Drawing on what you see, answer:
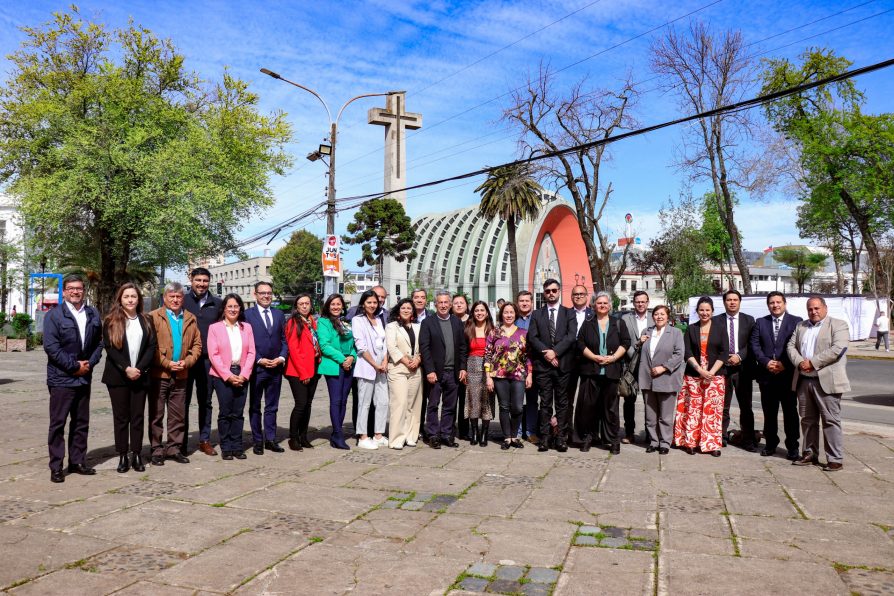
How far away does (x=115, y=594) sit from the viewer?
12.1ft

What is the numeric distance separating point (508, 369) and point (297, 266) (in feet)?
255

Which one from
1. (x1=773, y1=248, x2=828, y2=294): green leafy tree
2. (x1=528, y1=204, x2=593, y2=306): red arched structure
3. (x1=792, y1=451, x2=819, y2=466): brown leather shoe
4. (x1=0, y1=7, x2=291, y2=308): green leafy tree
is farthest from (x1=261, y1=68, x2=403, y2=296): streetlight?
(x1=773, y1=248, x2=828, y2=294): green leafy tree

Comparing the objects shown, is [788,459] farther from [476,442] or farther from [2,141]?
[2,141]

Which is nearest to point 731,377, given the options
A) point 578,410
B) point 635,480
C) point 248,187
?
point 578,410

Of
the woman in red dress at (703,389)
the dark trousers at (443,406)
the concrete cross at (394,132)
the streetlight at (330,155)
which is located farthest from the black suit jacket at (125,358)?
the concrete cross at (394,132)

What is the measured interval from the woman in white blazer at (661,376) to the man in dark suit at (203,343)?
478 cm

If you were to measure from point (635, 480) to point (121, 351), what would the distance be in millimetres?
4897

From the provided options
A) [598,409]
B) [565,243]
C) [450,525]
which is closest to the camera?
[450,525]

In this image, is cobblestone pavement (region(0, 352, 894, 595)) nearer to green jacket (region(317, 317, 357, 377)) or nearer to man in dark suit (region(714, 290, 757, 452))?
man in dark suit (region(714, 290, 757, 452))

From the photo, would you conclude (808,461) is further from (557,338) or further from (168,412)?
(168,412)

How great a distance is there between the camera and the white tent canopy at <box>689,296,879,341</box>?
26.2 meters

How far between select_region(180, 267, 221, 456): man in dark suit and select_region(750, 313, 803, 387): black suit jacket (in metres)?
5.94

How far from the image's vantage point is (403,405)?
8.09m

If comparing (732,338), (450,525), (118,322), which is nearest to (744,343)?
(732,338)
